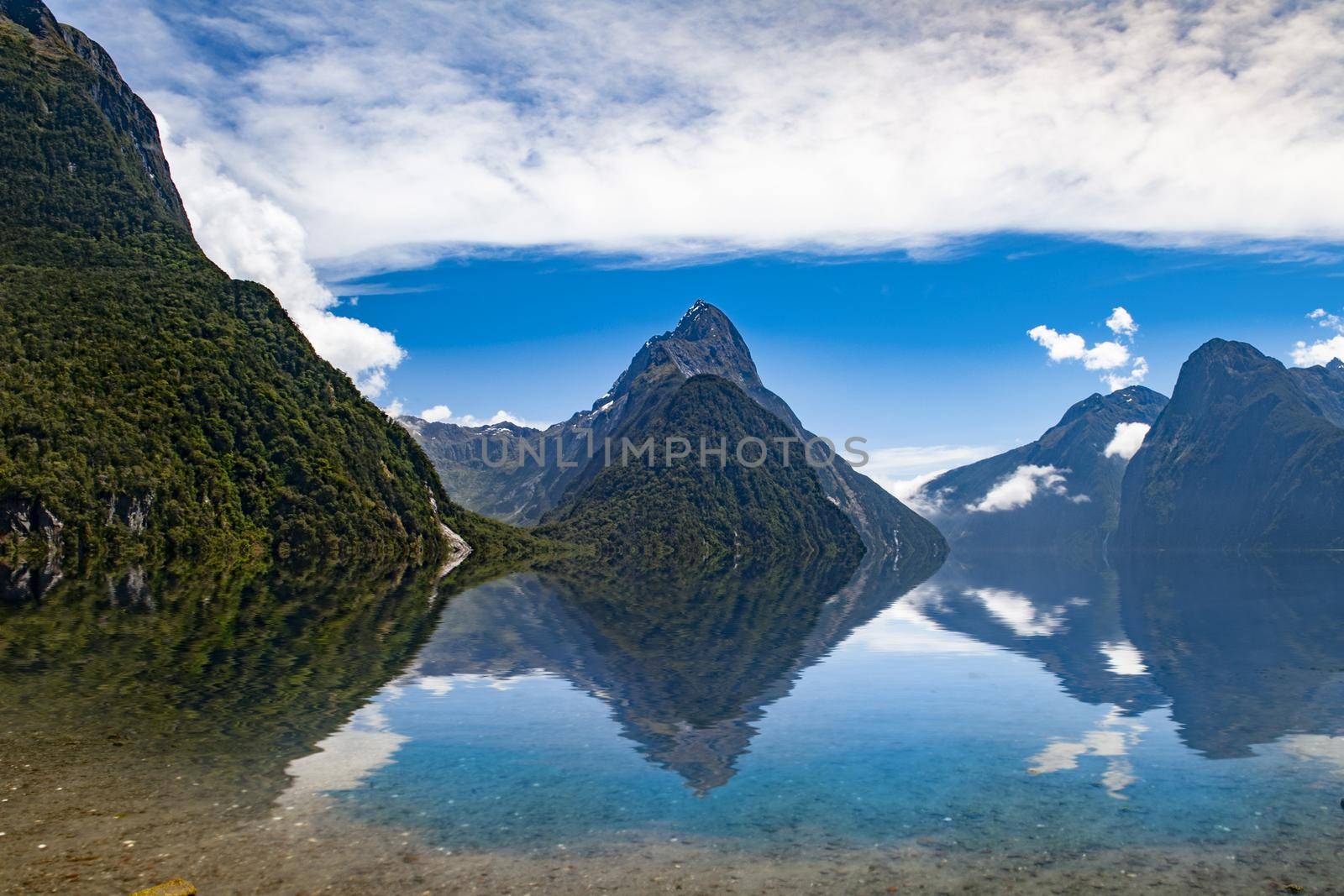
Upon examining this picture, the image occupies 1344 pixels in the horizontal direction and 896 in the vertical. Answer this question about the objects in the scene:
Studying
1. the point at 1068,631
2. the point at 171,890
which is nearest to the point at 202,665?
the point at 171,890

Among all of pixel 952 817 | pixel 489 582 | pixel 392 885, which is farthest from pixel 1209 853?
pixel 489 582

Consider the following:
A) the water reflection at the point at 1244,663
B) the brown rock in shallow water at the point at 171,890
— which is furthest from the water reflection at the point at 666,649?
the water reflection at the point at 1244,663

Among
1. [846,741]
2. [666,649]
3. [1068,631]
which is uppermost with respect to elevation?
[1068,631]

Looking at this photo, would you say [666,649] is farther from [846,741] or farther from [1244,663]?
[1244,663]

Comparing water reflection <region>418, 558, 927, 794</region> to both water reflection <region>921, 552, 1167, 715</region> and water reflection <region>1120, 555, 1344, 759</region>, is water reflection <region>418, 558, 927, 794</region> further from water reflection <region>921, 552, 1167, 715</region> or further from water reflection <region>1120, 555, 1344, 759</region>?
water reflection <region>1120, 555, 1344, 759</region>

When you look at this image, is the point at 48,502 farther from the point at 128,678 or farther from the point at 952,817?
the point at 952,817

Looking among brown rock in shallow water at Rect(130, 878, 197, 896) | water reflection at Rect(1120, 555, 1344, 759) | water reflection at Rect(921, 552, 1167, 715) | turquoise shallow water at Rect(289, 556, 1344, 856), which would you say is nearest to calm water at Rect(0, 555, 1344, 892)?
turquoise shallow water at Rect(289, 556, 1344, 856)
